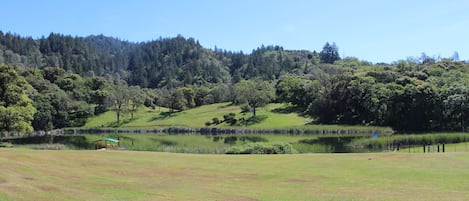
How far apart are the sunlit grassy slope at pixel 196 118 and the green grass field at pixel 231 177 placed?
83290 millimetres

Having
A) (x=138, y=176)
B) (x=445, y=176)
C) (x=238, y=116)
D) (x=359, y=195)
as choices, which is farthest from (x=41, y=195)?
(x=238, y=116)

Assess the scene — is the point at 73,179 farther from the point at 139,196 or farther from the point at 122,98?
the point at 122,98

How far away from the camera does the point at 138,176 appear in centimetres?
2675

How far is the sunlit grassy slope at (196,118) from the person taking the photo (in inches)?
4975

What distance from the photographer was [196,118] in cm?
13812

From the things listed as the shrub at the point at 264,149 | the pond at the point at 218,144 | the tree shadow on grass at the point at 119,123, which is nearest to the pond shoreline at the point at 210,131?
the tree shadow on grass at the point at 119,123

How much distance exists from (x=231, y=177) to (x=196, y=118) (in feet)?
365

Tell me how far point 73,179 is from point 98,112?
131 metres

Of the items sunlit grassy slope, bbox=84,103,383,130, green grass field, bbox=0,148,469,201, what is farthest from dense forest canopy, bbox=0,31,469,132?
green grass field, bbox=0,148,469,201

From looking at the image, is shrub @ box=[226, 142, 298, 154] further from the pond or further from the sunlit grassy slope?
the sunlit grassy slope

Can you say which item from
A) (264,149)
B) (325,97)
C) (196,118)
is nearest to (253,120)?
(196,118)

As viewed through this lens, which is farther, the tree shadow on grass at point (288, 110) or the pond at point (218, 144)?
the tree shadow on grass at point (288, 110)

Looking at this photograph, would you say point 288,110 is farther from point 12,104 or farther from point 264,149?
point 264,149

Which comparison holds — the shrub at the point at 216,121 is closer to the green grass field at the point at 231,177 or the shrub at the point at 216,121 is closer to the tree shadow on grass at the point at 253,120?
the tree shadow on grass at the point at 253,120
